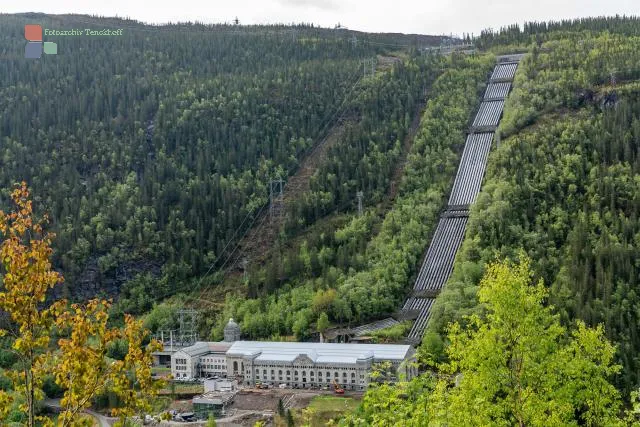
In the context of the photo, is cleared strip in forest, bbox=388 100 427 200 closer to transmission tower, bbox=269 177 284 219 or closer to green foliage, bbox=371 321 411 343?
transmission tower, bbox=269 177 284 219

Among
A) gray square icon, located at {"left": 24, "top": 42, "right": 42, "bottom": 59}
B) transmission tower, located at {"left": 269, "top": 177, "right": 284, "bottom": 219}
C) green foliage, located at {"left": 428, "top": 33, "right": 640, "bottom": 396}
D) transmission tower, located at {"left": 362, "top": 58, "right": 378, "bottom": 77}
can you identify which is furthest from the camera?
gray square icon, located at {"left": 24, "top": 42, "right": 42, "bottom": 59}

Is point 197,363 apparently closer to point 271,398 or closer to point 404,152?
point 271,398

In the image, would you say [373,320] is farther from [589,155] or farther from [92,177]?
[92,177]

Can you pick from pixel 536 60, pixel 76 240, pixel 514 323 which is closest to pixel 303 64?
pixel 536 60

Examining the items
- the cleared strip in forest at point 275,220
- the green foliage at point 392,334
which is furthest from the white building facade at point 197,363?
the cleared strip in forest at point 275,220

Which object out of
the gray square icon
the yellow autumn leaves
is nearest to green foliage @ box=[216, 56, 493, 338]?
the yellow autumn leaves

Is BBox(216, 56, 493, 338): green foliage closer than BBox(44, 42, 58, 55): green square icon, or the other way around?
BBox(216, 56, 493, 338): green foliage
